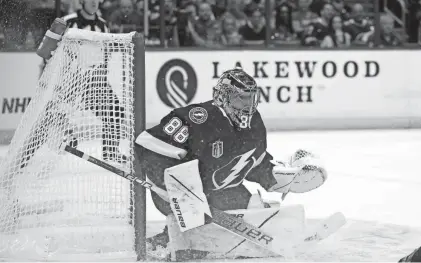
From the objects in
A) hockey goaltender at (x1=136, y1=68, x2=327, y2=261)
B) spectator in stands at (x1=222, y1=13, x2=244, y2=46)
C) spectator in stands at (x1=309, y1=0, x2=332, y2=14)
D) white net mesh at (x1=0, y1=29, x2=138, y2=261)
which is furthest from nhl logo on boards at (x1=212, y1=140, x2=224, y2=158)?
spectator in stands at (x1=309, y1=0, x2=332, y2=14)

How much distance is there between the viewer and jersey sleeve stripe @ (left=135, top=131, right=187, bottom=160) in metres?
3.26

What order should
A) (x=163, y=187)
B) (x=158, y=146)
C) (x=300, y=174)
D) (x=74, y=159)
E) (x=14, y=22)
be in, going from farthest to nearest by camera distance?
(x=14, y=22) → (x=74, y=159) → (x=300, y=174) → (x=163, y=187) → (x=158, y=146)

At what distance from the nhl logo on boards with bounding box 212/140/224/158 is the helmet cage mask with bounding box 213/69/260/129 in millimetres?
110

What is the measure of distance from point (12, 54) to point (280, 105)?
2713mm

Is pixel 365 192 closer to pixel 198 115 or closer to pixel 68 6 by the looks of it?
pixel 198 115

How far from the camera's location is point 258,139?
351 cm

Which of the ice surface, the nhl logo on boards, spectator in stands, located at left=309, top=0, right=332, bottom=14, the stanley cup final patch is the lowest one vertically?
the ice surface

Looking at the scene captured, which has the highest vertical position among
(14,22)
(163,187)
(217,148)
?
(14,22)

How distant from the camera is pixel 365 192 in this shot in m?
5.25

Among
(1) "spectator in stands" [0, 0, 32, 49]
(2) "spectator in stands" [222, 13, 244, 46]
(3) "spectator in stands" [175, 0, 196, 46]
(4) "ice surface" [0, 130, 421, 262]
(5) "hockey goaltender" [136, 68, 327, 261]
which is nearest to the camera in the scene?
(5) "hockey goaltender" [136, 68, 327, 261]

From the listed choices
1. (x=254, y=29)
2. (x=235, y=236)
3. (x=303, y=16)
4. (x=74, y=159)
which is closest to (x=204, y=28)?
(x=254, y=29)

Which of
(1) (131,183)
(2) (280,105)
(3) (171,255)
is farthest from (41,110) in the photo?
(2) (280,105)

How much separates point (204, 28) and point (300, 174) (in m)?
5.53

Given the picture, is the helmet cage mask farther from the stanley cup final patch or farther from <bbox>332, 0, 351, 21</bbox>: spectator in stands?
<bbox>332, 0, 351, 21</bbox>: spectator in stands
